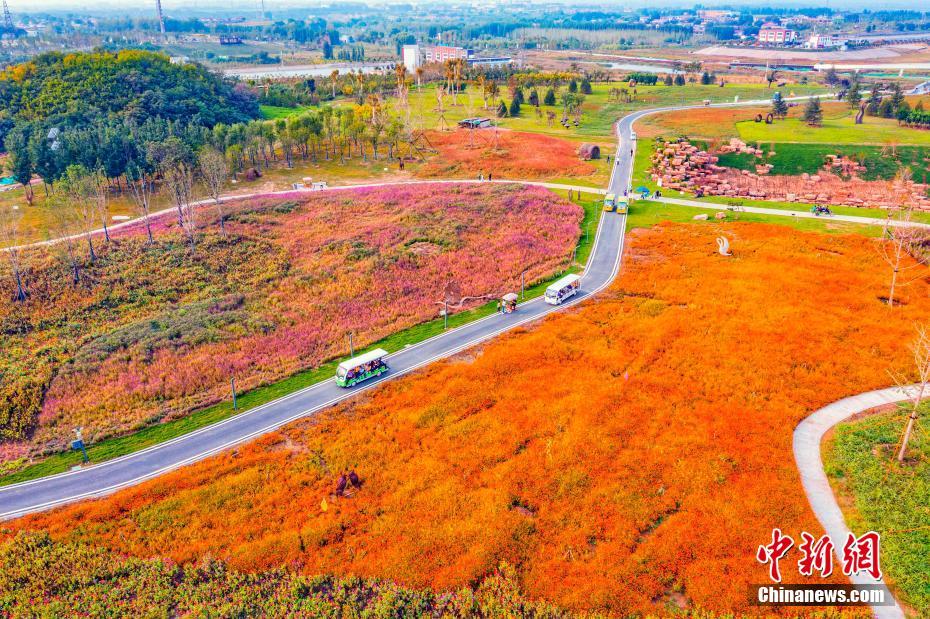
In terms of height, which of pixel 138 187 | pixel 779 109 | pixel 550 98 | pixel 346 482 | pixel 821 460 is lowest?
pixel 821 460

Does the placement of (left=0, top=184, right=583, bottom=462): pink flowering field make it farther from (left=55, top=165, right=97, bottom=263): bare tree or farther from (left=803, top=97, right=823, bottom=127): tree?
(left=803, top=97, right=823, bottom=127): tree

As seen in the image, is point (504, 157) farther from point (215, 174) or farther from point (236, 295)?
point (236, 295)

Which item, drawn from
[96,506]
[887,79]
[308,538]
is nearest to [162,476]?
[96,506]

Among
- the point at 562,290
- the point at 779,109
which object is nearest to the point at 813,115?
the point at 779,109

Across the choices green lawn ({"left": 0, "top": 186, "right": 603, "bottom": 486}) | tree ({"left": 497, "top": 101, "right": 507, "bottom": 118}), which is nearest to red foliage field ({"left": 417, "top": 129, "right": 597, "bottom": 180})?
tree ({"left": 497, "top": 101, "right": 507, "bottom": 118})

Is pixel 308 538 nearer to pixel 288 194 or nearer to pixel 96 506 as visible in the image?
pixel 96 506
